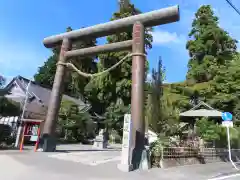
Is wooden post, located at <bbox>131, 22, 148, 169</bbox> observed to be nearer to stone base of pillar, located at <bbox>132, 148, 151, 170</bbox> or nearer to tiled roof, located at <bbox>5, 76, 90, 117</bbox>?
stone base of pillar, located at <bbox>132, 148, 151, 170</bbox>

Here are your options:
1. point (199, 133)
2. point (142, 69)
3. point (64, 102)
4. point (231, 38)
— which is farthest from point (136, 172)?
point (231, 38)

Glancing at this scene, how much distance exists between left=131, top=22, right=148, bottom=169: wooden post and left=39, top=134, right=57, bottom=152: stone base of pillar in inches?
179

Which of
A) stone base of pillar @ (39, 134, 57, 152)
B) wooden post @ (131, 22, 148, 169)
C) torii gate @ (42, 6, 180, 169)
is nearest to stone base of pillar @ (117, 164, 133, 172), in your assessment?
wooden post @ (131, 22, 148, 169)

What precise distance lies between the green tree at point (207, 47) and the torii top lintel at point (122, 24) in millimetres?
22446

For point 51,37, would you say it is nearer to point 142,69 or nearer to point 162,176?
point 142,69

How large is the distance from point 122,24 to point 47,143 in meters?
6.56

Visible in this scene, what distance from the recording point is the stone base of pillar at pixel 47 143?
11.1 m

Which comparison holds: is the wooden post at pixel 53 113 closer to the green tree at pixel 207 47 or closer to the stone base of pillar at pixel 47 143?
the stone base of pillar at pixel 47 143

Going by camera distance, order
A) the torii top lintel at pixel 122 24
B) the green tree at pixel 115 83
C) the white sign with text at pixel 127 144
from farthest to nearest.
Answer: the green tree at pixel 115 83 → the torii top lintel at pixel 122 24 → the white sign with text at pixel 127 144

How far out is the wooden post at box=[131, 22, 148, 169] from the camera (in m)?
8.40

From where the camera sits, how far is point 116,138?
82.1 ft

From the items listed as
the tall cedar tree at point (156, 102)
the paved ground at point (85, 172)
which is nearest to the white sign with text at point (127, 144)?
the paved ground at point (85, 172)

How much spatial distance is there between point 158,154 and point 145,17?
19.2ft

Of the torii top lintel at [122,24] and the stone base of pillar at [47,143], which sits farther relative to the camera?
the stone base of pillar at [47,143]
